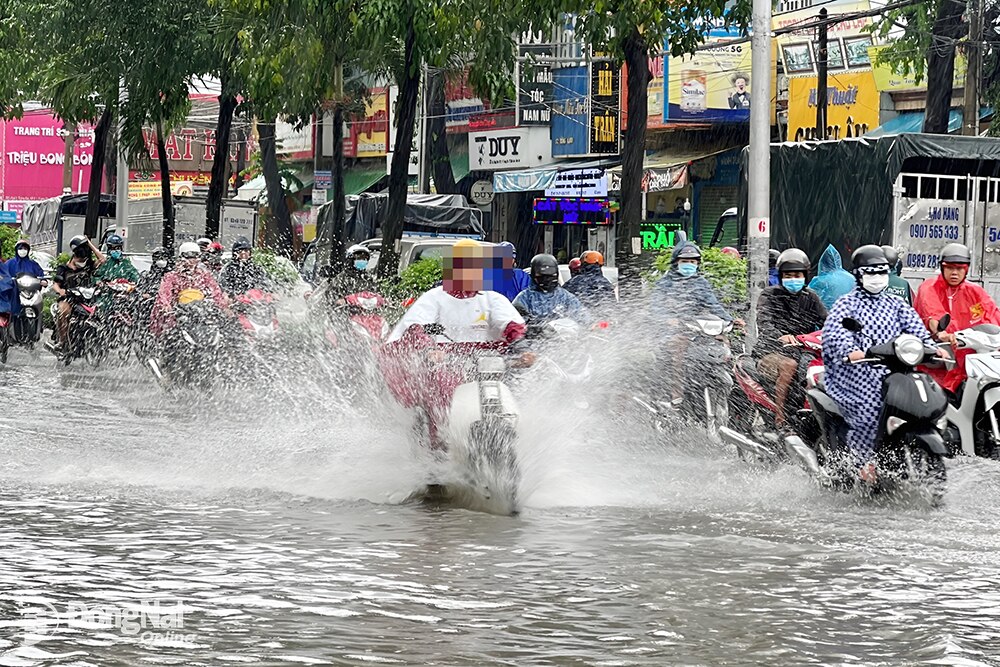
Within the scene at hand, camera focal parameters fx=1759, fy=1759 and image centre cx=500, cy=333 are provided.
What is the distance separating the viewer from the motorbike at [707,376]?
12.1 metres

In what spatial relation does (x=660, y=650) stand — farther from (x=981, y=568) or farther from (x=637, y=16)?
(x=637, y=16)

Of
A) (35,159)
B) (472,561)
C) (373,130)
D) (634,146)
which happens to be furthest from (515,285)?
(35,159)

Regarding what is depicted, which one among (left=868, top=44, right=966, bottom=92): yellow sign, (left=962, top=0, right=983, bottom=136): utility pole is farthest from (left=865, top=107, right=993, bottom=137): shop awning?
(left=962, top=0, right=983, bottom=136): utility pole

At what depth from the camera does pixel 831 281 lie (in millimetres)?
13320

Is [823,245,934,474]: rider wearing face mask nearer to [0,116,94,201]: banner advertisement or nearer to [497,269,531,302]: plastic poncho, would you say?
[497,269,531,302]: plastic poncho

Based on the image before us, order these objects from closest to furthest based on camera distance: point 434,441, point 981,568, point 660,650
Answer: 1. point 660,650
2. point 981,568
3. point 434,441

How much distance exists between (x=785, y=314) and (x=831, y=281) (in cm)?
170

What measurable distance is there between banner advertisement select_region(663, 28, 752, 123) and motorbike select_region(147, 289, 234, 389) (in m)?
20.7

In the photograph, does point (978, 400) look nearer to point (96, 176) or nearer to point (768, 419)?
point (768, 419)

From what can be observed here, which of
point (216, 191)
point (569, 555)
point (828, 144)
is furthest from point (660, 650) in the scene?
point (216, 191)

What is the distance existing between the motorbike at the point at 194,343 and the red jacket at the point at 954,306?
7.43 meters

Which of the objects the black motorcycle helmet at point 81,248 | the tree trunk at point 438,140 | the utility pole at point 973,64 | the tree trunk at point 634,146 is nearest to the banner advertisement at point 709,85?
the tree trunk at point 438,140

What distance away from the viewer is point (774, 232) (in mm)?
20672

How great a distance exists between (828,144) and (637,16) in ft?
11.8
